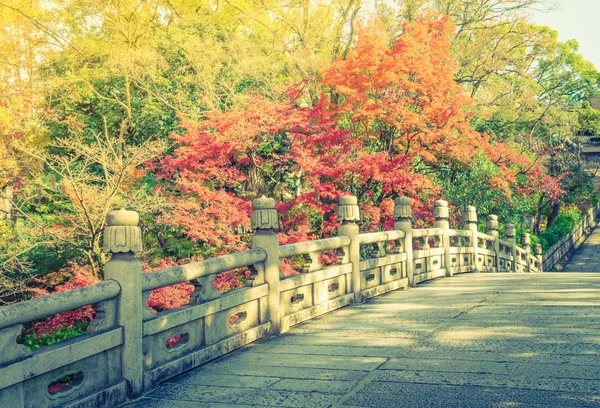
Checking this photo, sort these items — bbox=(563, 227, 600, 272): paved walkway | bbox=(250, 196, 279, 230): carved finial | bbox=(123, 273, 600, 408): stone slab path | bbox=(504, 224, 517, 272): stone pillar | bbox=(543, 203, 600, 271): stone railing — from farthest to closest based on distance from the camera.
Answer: bbox=(543, 203, 600, 271): stone railing, bbox=(563, 227, 600, 272): paved walkway, bbox=(504, 224, 517, 272): stone pillar, bbox=(250, 196, 279, 230): carved finial, bbox=(123, 273, 600, 408): stone slab path

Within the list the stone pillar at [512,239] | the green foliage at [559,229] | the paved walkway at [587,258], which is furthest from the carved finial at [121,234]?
the green foliage at [559,229]

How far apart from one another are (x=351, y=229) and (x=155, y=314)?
4.16m

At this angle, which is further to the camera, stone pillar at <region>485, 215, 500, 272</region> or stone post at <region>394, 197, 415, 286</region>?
stone pillar at <region>485, 215, 500, 272</region>

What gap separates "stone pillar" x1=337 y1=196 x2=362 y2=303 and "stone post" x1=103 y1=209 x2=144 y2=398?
4368 mm

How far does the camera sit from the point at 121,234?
15.8 feet

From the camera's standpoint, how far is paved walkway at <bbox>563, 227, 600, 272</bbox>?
2542 cm

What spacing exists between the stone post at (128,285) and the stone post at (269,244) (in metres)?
2.11

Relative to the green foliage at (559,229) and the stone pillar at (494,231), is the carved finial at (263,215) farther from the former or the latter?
the green foliage at (559,229)

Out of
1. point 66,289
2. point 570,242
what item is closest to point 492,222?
point 66,289

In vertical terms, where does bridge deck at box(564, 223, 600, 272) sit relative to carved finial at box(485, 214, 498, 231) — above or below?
below

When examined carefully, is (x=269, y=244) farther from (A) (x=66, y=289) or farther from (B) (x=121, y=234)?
(A) (x=66, y=289)

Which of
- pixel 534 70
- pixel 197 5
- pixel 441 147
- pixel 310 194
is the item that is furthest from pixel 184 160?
pixel 534 70

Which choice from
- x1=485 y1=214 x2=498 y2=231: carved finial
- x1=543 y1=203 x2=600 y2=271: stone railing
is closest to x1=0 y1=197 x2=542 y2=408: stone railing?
x1=485 y1=214 x2=498 y2=231: carved finial

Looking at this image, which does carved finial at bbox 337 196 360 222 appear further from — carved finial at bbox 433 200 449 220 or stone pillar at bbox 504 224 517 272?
stone pillar at bbox 504 224 517 272
